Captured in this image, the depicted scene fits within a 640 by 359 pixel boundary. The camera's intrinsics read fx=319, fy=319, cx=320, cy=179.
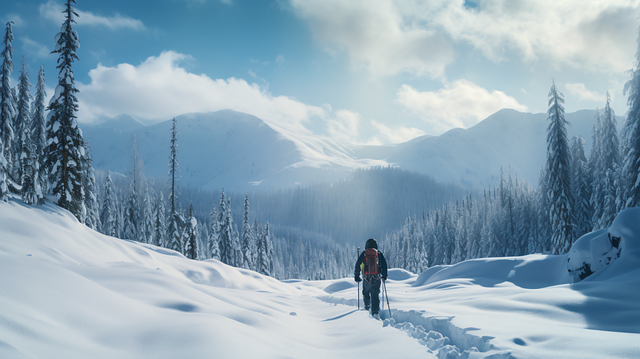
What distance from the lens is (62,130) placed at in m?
18.5

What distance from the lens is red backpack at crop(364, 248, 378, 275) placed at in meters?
9.84

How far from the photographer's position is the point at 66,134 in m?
18.6

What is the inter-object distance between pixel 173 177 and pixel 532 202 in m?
50.5

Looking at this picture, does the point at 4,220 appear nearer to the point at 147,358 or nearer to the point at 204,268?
the point at 204,268

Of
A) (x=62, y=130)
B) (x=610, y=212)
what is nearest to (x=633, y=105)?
(x=610, y=212)

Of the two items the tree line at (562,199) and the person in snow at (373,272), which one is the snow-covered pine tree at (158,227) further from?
the tree line at (562,199)

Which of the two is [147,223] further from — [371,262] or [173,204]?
[371,262]

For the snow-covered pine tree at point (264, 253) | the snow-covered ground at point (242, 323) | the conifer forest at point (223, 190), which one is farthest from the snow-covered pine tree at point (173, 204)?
the snow-covered ground at point (242, 323)

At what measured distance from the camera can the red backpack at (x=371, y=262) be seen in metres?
9.84

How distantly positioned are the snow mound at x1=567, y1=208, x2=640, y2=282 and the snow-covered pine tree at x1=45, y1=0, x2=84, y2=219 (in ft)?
86.2

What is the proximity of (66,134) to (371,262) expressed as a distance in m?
19.2

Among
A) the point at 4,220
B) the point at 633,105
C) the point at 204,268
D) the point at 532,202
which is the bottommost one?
the point at 204,268

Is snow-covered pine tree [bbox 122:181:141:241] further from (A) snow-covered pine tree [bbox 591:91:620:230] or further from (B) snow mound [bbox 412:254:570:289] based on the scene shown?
(A) snow-covered pine tree [bbox 591:91:620:230]

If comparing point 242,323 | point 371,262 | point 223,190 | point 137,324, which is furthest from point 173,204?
point 137,324
